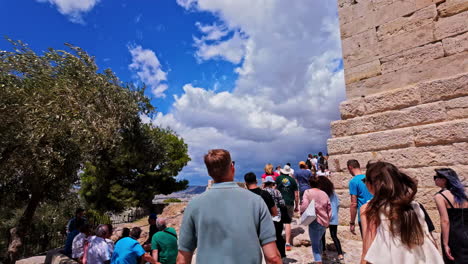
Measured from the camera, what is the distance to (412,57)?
19.5ft

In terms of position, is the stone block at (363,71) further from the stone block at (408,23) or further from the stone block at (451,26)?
the stone block at (451,26)

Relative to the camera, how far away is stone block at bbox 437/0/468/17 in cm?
548

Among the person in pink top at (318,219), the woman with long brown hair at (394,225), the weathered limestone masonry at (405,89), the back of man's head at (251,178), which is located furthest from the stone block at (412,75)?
the woman with long brown hair at (394,225)

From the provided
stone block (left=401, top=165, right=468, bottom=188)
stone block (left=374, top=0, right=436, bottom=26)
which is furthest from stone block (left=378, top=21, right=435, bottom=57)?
stone block (left=401, top=165, right=468, bottom=188)

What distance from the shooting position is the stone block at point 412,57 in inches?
223

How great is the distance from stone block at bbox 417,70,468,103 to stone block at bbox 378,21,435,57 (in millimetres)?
769

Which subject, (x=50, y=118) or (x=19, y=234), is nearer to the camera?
(x=50, y=118)

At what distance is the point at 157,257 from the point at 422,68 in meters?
6.10

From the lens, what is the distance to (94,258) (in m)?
5.38

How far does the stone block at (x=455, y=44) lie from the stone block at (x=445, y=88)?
0.43 ft

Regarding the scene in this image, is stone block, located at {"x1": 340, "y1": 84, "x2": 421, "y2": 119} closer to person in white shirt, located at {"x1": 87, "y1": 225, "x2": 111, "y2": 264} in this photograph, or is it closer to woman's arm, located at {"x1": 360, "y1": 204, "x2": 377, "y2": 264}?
woman's arm, located at {"x1": 360, "y1": 204, "x2": 377, "y2": 264}

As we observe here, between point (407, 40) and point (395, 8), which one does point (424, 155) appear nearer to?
point (407, 40)

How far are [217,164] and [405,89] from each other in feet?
16.8

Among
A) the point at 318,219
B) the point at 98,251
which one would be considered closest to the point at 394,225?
the point at 318,219
